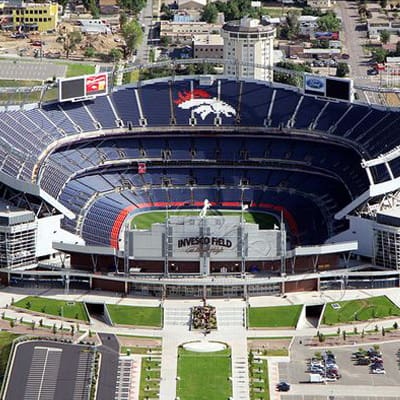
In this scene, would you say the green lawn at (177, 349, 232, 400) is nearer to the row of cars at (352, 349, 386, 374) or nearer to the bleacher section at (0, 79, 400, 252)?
the row of cars at (352, 349, 386, 374)

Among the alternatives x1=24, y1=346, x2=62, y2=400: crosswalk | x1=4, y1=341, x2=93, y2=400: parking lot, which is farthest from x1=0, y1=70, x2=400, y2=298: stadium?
x1=24, y1=346, x2=62, y2=400: crosswalk

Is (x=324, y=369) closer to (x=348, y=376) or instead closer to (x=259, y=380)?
(x=348, y=376)

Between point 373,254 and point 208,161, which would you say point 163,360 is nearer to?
point 373,254

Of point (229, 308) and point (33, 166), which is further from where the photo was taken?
point (33, 166)

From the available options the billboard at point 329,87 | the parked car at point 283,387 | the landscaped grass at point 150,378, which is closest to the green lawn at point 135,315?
the landscaped grass at point 150,378

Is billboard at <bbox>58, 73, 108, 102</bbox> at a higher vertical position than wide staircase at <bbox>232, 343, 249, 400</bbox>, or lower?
higher

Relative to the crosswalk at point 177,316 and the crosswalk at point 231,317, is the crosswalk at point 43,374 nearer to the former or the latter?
the crosswalk at point 177,316

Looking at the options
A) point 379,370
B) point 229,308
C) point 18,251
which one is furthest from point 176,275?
point 379,370
